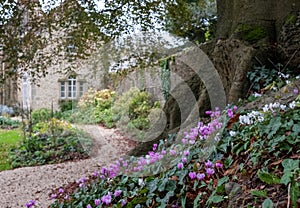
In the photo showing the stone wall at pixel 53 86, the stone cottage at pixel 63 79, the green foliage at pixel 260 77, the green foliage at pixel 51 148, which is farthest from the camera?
the stone wall at pixel 53 86

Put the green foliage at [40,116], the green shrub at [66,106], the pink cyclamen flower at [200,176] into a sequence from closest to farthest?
1. the pink cyclamen flower at [200,176]
2. the green foliage at [40,116]
3. the green shrub at [66,106]

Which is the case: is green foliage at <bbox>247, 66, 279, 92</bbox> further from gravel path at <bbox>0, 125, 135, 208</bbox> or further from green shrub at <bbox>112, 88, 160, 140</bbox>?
green shrub at <bbox>112, 88, 160, 140</bbox>

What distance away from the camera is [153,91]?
346 inches

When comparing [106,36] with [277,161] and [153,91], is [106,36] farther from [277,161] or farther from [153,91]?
[277,161]

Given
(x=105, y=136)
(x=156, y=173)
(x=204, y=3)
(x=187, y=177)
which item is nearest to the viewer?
(x=187, y=177)

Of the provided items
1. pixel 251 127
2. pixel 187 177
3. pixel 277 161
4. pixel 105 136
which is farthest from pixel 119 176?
pixel 105 136

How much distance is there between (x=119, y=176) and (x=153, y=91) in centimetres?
607

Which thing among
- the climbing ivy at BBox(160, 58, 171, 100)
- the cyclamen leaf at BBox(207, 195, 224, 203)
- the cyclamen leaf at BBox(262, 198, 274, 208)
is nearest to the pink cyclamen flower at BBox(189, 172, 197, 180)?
the cyclamen leaf at BBox(207, 195, 224, 203)

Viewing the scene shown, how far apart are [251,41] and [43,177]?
11.6 ft

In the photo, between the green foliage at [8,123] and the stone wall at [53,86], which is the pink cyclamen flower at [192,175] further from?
the green foliage at [8,123]

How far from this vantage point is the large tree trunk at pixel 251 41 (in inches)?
140

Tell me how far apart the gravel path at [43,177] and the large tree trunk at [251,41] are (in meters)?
1.23

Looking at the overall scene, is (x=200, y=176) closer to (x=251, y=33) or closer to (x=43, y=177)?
(x=251, y=33)

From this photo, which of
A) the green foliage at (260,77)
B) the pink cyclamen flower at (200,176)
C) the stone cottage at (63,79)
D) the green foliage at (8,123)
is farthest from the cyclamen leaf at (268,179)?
the green foliage at (8,123)
